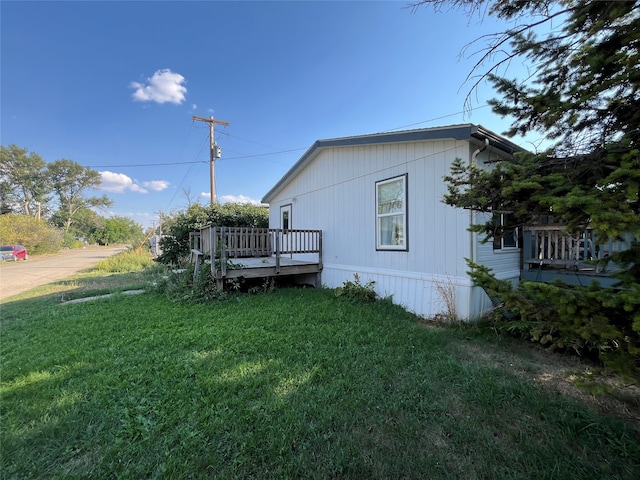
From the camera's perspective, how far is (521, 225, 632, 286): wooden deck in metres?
4.49

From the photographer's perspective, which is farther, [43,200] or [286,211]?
A: [43,200]

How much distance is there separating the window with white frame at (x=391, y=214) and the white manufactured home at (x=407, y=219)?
0.02 m

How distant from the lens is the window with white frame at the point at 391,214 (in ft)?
18.0

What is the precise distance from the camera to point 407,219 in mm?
5352

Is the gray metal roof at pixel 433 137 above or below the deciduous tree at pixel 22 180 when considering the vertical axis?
below

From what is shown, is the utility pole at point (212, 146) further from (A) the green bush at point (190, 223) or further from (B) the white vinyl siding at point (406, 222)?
(B) the white vinyl siding at point (406, 222)

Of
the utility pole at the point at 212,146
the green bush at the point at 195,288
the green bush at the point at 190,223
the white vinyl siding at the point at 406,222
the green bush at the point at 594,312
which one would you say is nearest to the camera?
the green bush at the point at 594,312

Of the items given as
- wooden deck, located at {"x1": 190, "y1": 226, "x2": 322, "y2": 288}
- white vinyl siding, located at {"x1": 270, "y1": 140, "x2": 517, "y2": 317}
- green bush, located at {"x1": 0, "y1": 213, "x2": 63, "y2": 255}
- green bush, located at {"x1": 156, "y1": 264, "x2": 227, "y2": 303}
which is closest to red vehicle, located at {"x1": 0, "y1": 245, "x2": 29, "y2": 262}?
green bush, located at {"x1": 0, "y1": 213, "x2": 63, "y2": 255}

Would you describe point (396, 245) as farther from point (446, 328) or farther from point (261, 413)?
point (261, 413)

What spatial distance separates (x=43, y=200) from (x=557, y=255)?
5203 cm

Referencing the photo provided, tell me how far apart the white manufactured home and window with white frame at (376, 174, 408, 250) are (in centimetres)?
2

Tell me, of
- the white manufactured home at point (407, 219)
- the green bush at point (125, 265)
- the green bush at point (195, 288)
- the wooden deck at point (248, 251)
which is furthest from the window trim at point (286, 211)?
the green bush at point (125, 265)

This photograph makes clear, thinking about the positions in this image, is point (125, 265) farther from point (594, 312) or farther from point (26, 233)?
point (26, 233)

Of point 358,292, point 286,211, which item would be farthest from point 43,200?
point 358,292
